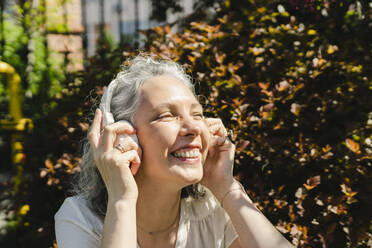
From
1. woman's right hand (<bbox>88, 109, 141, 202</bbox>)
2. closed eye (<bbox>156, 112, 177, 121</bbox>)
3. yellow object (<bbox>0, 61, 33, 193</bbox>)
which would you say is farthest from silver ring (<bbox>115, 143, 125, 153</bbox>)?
yellow object (<bbox>0, 61, 33, 193</bbox>)

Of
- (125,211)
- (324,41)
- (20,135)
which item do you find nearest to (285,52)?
(324,41)

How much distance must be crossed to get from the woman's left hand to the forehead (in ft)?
0.78

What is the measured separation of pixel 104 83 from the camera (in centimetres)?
309

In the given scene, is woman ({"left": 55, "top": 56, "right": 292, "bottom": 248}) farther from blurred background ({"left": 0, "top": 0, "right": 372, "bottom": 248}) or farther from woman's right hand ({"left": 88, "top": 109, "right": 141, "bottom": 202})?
blurred background ({"left": 0, "top": 0, "right": 372, "bottom": 248})

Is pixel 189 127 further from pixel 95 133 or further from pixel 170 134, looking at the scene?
pixel 95 133

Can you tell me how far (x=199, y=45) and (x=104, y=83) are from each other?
87 cm

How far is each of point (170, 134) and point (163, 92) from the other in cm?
24

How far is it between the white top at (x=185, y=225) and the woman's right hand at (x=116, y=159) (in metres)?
0.25

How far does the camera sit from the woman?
→ 5.42 feet

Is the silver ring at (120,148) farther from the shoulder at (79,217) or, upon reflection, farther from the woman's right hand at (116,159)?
the shoulder at (79,217)

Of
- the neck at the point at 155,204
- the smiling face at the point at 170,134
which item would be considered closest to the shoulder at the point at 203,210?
the neck at the point at 155,204

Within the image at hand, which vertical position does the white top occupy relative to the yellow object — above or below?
below

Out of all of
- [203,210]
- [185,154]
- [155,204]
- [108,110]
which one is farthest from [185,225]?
[108,110]

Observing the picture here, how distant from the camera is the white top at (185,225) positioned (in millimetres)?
1724
